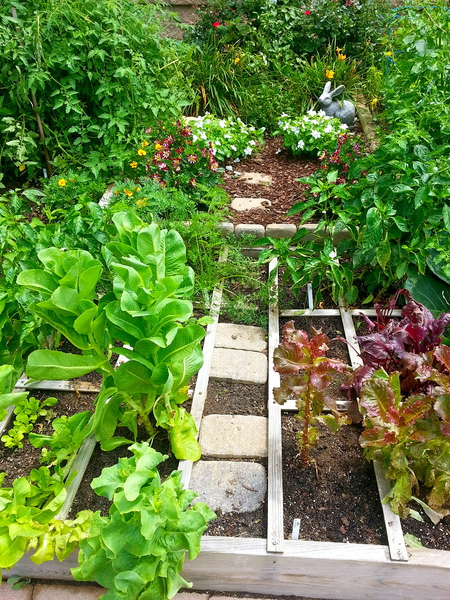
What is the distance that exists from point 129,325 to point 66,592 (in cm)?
110

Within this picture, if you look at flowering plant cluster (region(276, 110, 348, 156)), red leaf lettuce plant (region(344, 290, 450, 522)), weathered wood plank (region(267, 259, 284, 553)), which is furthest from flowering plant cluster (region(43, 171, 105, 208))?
red leaf lettuce plant (region(344, 290, 450, 522))

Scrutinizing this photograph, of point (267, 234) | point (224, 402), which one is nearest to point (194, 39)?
point (267, 234)

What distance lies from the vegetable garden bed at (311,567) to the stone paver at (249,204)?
2439 millimetres

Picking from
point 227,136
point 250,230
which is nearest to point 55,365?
point 250,230

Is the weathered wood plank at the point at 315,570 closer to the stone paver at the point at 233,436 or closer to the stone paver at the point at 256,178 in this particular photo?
the stone paver at the point at 233,436

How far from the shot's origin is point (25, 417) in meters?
2.38

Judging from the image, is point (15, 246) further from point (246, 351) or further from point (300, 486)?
point (300, 486)

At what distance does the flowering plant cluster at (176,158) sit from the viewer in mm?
3869

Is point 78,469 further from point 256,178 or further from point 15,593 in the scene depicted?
point 256,178

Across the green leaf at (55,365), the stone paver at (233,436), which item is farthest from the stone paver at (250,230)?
the green leaf at (55,365)

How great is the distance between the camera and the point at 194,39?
602 cm

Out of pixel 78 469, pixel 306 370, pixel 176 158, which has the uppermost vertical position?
pixel 176 158

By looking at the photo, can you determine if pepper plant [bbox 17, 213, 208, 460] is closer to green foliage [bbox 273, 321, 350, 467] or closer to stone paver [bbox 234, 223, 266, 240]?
green foliage [bbox 273, 321, 350, 467]

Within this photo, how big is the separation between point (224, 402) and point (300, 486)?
589 millimetres
